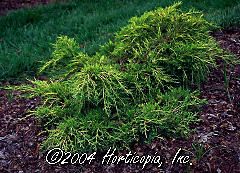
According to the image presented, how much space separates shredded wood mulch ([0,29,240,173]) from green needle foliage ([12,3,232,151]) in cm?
11

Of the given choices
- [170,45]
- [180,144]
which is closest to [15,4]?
[170,45]

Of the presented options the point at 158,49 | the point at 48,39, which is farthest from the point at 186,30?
the point at 48,39

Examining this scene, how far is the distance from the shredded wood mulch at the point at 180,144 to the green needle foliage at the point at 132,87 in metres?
0.11

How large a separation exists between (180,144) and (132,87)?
0.68 meters

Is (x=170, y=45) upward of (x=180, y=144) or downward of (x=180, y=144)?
upward

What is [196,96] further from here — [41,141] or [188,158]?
[41,141]

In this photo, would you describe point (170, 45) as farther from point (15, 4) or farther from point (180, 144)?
point (15, 4)

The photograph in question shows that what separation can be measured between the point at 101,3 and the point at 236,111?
578 centimetres

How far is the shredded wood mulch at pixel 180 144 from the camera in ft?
11.0

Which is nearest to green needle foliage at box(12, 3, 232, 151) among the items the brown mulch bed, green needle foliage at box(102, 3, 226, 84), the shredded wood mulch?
green needle foliage at box(102, 3, 226, 84)

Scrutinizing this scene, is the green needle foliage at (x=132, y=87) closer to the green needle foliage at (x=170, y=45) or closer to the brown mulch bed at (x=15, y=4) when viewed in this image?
the green needle foliage at (x=170, y=45)

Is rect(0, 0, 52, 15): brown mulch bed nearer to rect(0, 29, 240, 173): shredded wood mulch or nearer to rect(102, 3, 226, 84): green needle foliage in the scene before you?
rect(0, 29, 240, 173): shredded wood mulch

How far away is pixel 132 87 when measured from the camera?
3.77m

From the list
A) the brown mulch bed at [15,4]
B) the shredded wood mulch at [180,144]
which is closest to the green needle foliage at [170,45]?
the shredded wood mulch at [180,144]
